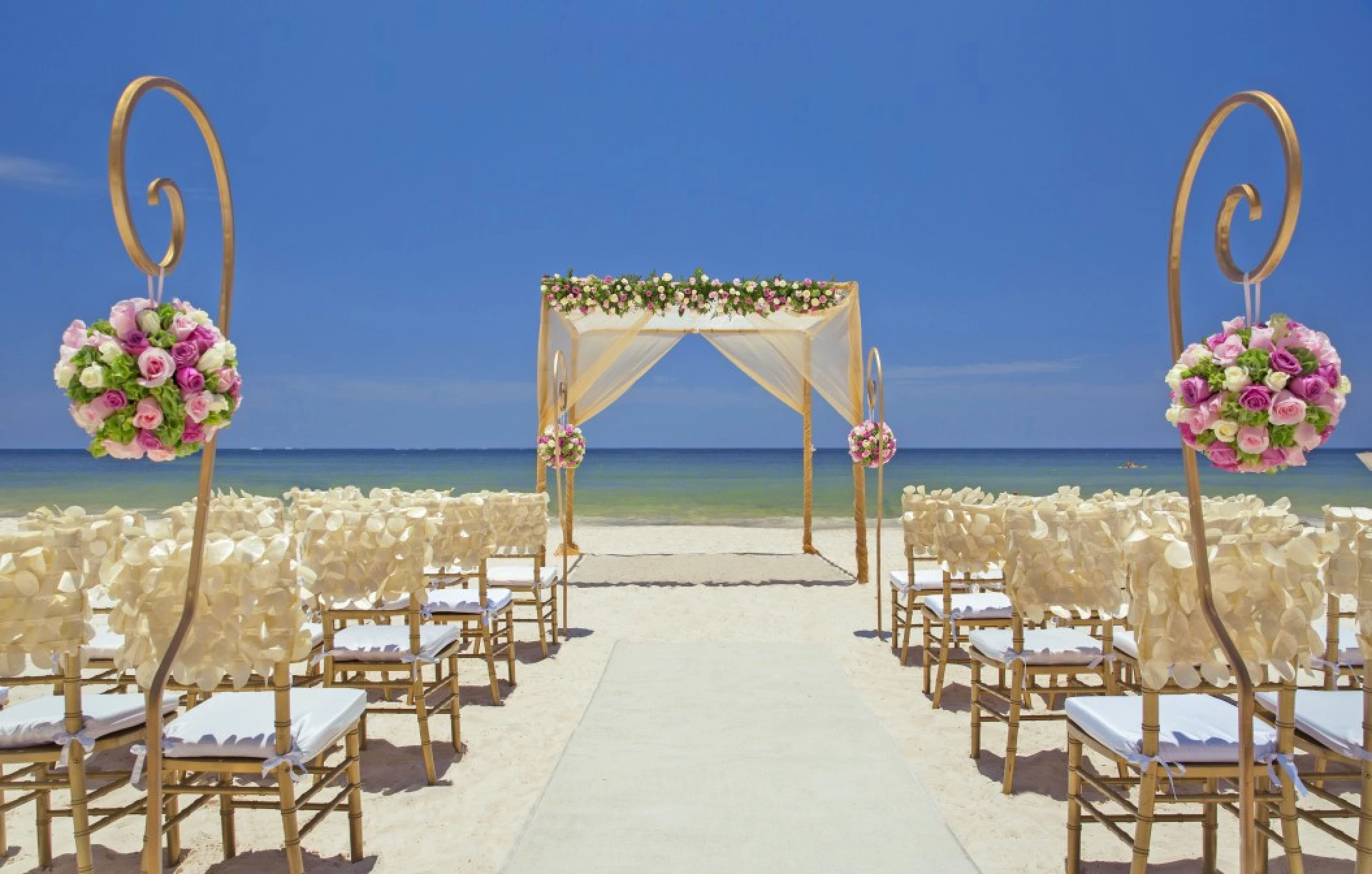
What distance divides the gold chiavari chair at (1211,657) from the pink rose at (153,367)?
2.53 meters

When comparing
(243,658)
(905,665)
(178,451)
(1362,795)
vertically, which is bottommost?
(905,665)

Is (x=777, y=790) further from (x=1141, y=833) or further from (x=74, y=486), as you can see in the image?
Result: (x=74, y=486)

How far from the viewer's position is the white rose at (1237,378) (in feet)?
5.40

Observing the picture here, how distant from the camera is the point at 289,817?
2.25m

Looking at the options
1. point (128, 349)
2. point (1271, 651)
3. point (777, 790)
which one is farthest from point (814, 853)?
point (128, 349)

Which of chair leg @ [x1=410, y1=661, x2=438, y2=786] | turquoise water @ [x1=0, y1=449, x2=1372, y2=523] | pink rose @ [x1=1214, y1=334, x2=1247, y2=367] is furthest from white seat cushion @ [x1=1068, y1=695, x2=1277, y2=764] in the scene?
turquoise water @ [x1=0, y1=449, x2=1372, y2=523]

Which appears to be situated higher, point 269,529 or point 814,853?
point 269,529

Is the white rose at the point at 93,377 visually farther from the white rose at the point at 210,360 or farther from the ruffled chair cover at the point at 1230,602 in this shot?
the ruffled chair cover at the point at 1230,602

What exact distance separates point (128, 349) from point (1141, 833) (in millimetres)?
2954

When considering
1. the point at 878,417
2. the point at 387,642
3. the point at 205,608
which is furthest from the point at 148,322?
the point at 878,417

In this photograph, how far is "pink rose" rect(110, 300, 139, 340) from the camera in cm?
166

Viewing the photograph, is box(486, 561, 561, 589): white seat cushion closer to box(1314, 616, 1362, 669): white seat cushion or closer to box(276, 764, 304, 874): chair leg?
box(276, 764, 304, 874): chair leg

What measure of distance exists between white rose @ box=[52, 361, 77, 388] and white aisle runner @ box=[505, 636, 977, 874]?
1.94 meters

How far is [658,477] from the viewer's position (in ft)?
115
